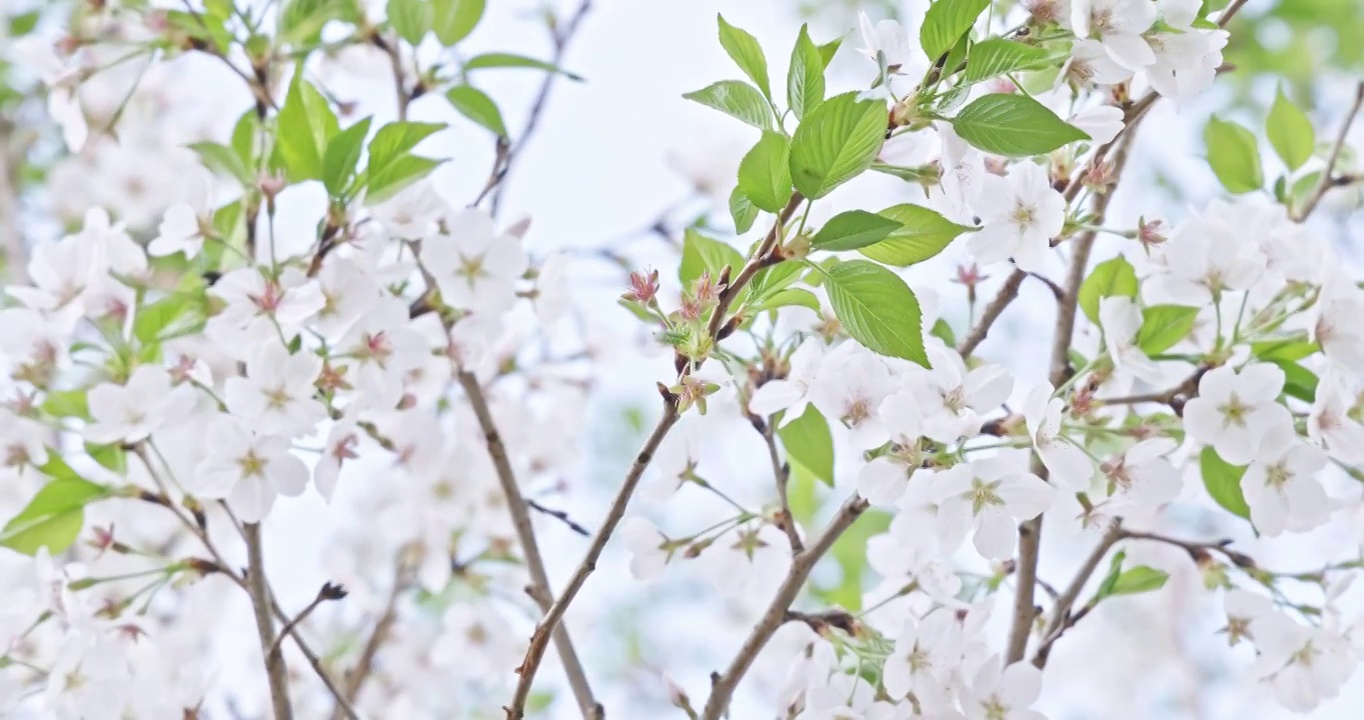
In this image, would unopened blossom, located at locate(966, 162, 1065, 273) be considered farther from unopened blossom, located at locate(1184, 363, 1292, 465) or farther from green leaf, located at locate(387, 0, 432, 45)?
green leaf, located at locate(387, 0, 432, 45)

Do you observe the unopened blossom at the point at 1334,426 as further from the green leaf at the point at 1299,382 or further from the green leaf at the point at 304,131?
the green leaf at the point at 304,131

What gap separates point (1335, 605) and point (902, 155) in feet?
1.55

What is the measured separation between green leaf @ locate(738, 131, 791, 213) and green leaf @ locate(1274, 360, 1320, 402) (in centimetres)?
39

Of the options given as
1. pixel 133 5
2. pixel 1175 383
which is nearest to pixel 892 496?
pixel 1175 383

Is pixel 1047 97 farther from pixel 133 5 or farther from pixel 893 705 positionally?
pixel 133 5

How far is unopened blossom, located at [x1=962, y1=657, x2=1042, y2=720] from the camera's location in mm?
742

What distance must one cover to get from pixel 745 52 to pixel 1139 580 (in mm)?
470

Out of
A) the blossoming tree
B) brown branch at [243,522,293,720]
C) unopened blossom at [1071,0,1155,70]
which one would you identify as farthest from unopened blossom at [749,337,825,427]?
brown branch at [243,522,293,720]

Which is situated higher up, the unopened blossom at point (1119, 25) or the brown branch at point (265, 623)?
the unopened blossom at point (1119, 25)

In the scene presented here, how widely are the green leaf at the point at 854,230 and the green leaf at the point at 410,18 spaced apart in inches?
20.1

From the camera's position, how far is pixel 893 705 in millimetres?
752

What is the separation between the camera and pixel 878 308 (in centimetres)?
62

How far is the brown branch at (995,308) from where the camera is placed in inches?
30.9

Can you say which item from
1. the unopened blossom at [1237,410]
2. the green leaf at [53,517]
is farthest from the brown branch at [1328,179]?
the green leaf at [53,517]
